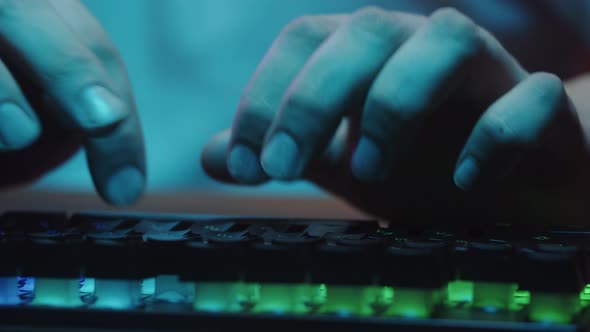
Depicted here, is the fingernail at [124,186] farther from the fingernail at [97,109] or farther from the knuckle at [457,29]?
the knuckle at [457,29]

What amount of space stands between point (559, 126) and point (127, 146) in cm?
38

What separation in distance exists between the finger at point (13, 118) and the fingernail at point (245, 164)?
0.16 m

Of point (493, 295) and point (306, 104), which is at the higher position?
point (306, 104)

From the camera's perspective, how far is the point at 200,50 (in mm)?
768

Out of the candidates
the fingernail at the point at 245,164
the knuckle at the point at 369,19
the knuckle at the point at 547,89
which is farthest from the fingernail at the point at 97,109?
the knuckle at the point at 547,89

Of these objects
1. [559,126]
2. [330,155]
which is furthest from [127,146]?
[559,126]

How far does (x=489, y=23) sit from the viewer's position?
0.72 metres

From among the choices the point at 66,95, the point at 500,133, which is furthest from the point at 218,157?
the point at 500,133

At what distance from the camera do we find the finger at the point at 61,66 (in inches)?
19.3

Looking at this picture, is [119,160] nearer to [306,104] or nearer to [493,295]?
[306,104]

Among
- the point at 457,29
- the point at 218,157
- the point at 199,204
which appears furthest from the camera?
the point at 199,204

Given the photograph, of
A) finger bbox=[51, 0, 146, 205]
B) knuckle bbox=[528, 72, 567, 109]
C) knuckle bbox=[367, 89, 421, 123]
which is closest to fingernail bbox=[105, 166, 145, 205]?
finger bbox=[51, 0, 146, 205]

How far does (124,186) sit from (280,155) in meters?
0.16

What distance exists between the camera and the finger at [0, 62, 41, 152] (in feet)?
1.62
